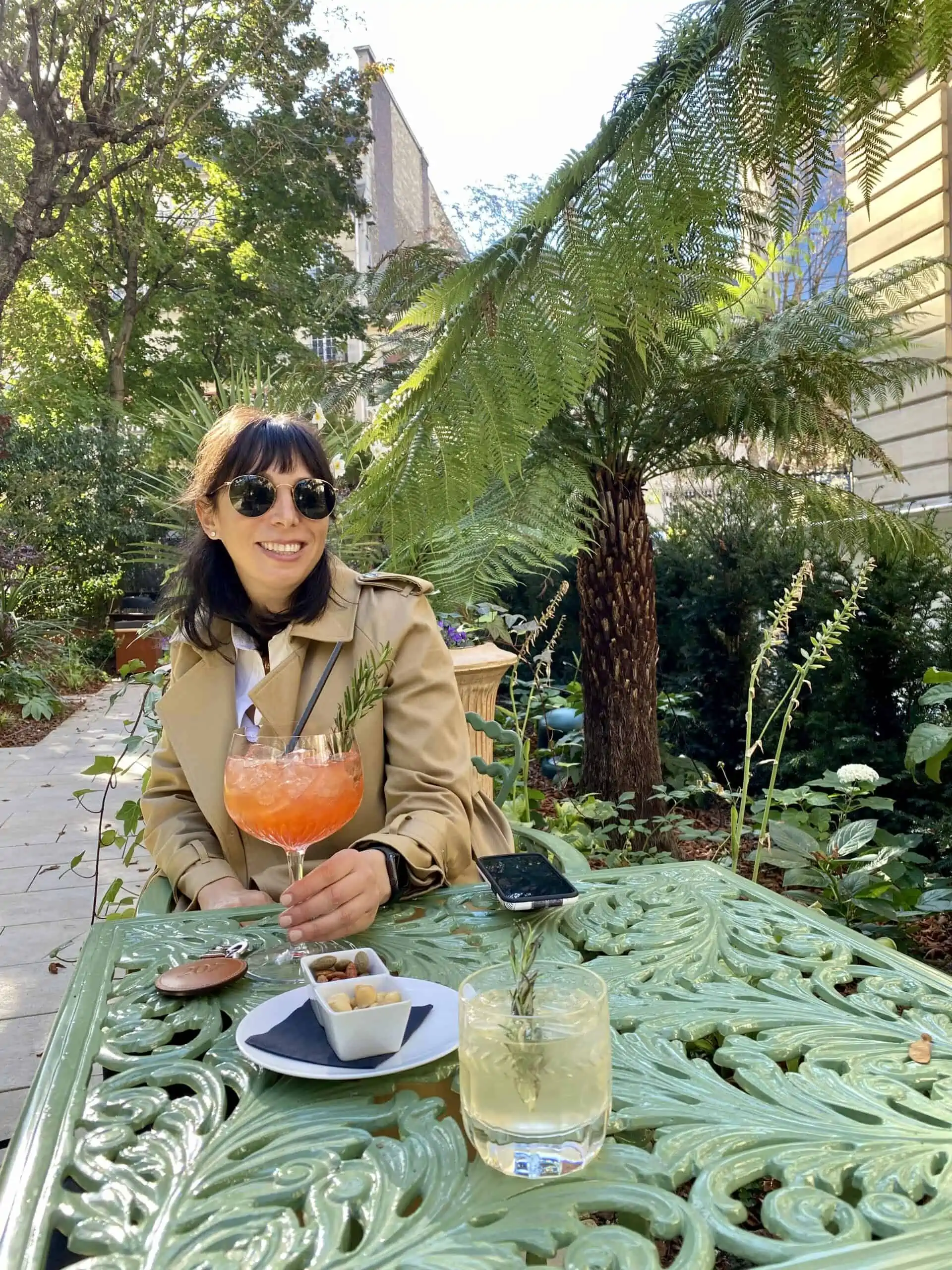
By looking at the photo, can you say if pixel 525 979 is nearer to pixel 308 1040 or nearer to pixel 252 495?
pixel 308 1040

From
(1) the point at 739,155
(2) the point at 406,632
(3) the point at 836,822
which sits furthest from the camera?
(3) the point at 836,822

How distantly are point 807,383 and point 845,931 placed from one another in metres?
2.88

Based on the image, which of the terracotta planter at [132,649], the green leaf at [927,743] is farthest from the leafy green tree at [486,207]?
the green leaf at [927,743]

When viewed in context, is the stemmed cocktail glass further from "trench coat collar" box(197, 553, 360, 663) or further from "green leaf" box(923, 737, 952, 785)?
"green leaf" box(923, 737, 952, 785)

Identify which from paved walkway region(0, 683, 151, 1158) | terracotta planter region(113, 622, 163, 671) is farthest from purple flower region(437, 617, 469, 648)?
terracotta planter region(113, 622, 163, 671)

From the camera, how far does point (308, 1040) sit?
800 millimetres

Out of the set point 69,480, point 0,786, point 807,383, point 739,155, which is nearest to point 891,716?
point 807,383

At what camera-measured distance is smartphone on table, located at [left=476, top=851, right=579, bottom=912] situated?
1132mm

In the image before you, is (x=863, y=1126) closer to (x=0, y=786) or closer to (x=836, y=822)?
(x=836, y=822)

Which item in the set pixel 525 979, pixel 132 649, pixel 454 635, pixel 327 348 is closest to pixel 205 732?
pixel 525 979

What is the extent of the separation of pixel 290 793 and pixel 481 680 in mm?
2151

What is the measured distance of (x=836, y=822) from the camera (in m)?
3.76

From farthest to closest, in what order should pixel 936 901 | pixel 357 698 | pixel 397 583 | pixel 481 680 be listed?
pixel 481 680 < pixel 936 901 < pixel 397 583 < pixel 357 698

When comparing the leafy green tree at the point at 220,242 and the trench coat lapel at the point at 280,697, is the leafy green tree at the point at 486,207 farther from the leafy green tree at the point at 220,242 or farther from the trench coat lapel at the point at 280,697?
the trench coat lapel at the point at 280,697
